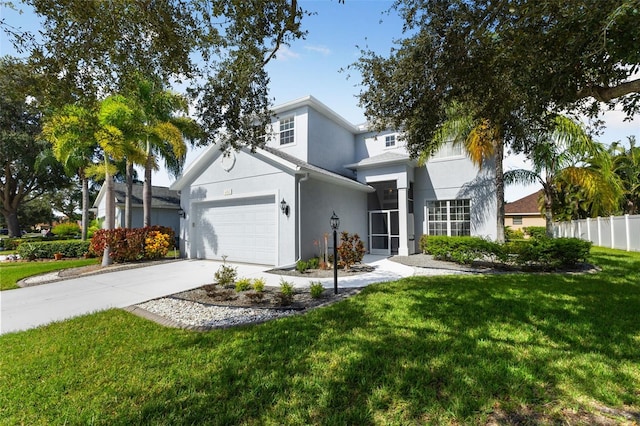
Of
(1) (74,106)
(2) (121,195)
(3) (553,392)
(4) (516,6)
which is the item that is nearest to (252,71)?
(1) (74,106)

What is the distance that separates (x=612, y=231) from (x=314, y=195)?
18173 millimetres

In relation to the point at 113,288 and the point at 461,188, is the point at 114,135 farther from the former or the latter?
the point at 461,188

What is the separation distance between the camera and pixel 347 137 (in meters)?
17.8

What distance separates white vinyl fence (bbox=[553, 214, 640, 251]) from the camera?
15.4 meters

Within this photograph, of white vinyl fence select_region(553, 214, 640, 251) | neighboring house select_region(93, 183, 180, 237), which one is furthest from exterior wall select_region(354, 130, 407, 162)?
neighboring house select_region(93, 183, 180, 237)

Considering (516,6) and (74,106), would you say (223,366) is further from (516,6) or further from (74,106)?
(516,6)

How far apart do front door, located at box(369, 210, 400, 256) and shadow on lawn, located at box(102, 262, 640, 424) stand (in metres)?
9.49

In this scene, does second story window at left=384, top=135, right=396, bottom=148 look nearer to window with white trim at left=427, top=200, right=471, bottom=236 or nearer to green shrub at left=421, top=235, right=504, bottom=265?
window with white trim at left=427, top=200, right=471, bottom=236

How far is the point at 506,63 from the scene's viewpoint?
546cm

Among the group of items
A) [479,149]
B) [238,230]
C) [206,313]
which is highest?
[479,149]

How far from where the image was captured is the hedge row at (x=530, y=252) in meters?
9.90

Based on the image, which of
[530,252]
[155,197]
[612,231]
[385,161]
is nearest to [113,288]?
[385,161]

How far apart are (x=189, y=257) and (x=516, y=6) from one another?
15008 mm

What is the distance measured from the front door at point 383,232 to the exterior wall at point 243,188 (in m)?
6.24
